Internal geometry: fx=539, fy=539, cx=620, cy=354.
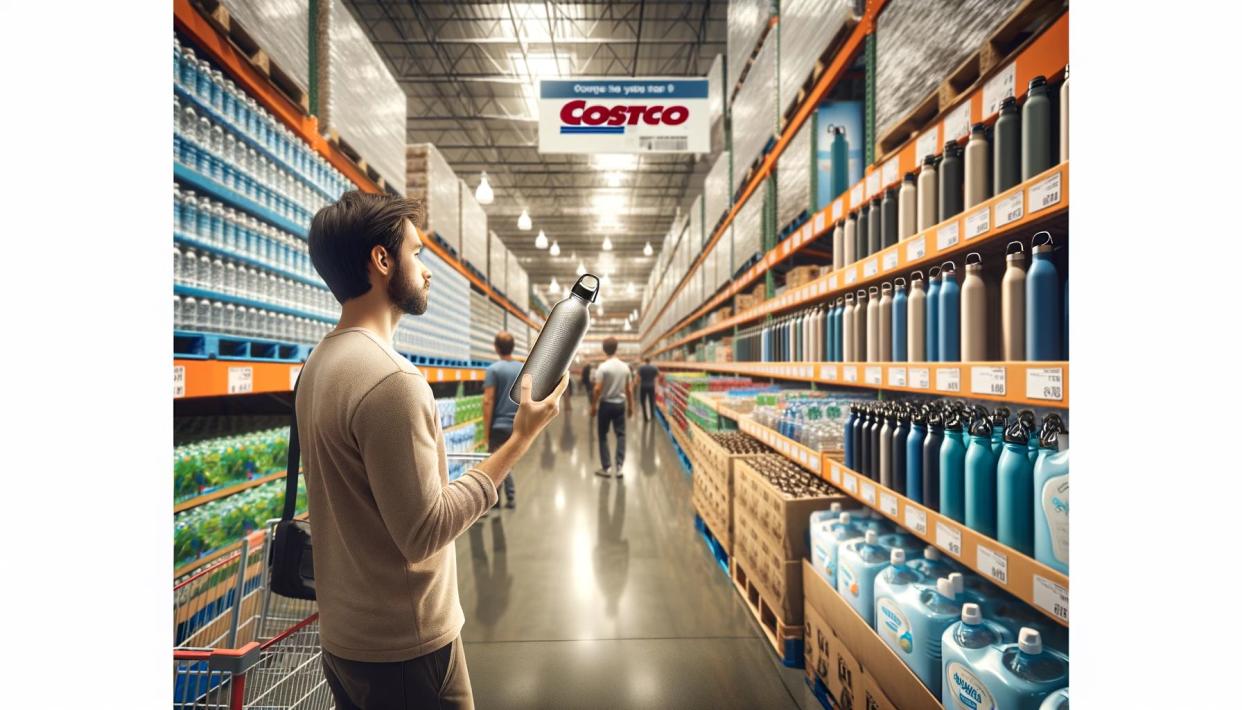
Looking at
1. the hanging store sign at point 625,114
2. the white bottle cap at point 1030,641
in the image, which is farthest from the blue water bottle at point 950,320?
the hanging store sign at point 625,114

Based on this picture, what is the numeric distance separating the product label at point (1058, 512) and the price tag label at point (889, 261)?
1103mm

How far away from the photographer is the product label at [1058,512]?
1.33m

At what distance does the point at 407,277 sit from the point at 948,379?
5.63 ft

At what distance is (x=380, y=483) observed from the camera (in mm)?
1060

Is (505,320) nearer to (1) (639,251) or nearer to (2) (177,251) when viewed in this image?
(2) (177,251)

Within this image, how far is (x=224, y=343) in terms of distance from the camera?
2877 mm

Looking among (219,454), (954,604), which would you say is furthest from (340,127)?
(954,604)

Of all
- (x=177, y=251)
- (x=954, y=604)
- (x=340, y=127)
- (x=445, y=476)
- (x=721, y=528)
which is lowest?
(x=721, y=528)

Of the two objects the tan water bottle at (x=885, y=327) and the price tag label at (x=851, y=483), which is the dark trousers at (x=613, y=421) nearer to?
the price tag label at (x=851, y=483)

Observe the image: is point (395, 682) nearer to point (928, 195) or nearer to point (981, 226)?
point (981, 226)

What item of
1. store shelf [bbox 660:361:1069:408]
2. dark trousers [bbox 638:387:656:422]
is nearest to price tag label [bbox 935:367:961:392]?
store shelf [bbox 660:361:1069:408]

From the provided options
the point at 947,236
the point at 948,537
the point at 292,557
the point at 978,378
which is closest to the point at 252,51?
the point at 292,557

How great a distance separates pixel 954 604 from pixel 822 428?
4.39 ft

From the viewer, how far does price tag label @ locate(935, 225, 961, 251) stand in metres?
1.82
